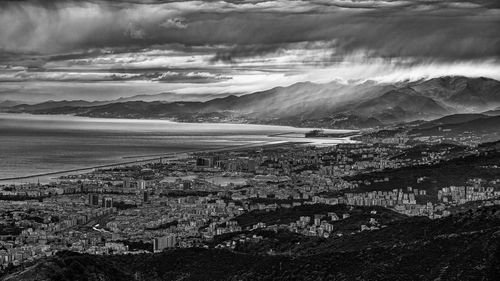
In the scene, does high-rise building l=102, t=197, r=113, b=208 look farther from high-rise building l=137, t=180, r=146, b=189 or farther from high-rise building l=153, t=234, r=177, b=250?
high-rise building l=153, t=234, r=177, b=250

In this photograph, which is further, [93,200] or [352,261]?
[93,200]

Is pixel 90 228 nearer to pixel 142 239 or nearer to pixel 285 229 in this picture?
pixel 142 239

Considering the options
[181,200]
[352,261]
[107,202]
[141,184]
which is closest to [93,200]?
[107,202]

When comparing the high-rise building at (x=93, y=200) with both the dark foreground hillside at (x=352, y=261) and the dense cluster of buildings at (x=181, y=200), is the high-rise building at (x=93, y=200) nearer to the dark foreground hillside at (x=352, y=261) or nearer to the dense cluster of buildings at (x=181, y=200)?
the dense cluster of buildings at (x=181, y=200)

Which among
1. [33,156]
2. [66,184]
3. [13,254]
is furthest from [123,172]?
[13,254]

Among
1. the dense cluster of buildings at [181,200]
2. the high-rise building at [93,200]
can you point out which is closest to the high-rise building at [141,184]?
the dense cluster of buildings at [181,200]

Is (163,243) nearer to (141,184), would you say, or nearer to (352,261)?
(352,261)
